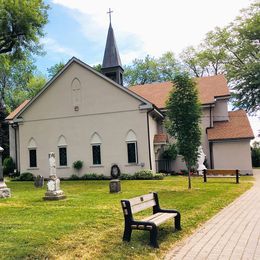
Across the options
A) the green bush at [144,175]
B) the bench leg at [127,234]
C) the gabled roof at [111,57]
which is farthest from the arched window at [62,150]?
the bench leg at [127,234]

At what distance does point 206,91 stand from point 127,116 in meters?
9.43

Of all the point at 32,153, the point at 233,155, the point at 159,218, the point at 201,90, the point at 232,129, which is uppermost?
the point at 201,90

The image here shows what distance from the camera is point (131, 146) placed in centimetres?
2603

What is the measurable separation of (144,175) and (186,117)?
883 cm

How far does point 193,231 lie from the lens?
816 cm

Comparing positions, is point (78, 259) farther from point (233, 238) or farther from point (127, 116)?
point (127, 116)

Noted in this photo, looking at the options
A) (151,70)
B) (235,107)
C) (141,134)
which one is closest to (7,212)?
(141,134)

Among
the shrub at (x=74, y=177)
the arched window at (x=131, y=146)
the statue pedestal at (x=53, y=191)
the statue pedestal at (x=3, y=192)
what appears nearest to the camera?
the statue pedestal at (x=53, y=191)

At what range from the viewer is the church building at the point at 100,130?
1022 inches

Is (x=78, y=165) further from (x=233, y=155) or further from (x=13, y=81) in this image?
(x=13, y=81)

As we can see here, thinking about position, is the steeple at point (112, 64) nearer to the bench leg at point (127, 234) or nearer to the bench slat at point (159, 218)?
the bench slat at point (159, 218)

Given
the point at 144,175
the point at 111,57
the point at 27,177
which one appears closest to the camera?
the point at 144,175

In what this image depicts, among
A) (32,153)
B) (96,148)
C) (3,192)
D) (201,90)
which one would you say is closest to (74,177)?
(96,148)

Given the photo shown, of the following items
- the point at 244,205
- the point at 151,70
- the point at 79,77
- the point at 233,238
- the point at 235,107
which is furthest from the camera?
the point at 151,70
